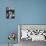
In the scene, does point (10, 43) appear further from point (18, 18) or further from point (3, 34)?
point (18, 18)

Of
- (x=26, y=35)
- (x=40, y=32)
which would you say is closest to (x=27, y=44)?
(x=26, y=35)

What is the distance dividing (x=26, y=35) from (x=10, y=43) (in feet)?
1.38

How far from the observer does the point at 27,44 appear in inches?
127

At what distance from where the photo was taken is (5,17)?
3363mm

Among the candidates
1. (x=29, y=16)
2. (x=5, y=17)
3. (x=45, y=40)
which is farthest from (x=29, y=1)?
(x=45, y=40)

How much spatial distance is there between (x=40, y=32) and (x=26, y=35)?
1.09 ft

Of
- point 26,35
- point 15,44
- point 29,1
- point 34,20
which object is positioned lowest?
point 15,44

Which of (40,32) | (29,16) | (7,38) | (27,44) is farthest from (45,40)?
(7,38)

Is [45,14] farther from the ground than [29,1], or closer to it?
closer to it

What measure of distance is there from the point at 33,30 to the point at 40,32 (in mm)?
168

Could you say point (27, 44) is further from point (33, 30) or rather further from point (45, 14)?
point (45, 14)

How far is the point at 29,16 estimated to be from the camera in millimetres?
3381

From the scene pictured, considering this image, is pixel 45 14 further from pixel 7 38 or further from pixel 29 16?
pixel 7 38

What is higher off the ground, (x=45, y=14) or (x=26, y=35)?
(x=45, y=14)
